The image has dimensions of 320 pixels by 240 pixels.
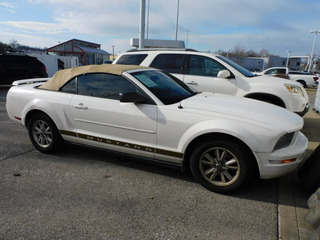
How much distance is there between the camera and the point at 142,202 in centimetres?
301

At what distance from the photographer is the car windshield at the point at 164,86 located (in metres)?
3.58

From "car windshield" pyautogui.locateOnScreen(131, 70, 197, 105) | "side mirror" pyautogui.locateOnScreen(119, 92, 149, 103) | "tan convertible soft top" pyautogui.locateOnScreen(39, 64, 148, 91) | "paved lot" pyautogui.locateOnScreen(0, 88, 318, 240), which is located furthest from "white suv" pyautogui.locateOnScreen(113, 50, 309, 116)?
"side mirror" pyautogui.locateOnScreen(119, 92, 149, 103)

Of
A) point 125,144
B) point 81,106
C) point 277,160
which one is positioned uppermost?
point 81,106

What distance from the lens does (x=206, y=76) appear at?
591 cm

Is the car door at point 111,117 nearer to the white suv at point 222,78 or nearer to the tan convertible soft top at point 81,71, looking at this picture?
the tan convertible soft top at point 81,71

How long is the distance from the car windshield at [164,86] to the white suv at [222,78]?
174 cm

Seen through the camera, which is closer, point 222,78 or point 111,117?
point 111,117

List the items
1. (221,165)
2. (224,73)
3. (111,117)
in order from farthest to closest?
(224,73), (111,117), (221,165)

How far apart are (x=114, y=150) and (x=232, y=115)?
1.77 meters


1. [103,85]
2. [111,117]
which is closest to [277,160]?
[111,117]

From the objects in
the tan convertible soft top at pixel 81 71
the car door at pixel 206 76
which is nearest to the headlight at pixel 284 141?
the tan convertible soft top at pixel 81 71

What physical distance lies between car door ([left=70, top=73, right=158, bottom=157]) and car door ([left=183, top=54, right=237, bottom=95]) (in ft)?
8.69

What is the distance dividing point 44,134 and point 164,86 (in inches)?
87.9

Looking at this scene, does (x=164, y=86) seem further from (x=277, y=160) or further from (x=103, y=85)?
(x=277, y=160)
